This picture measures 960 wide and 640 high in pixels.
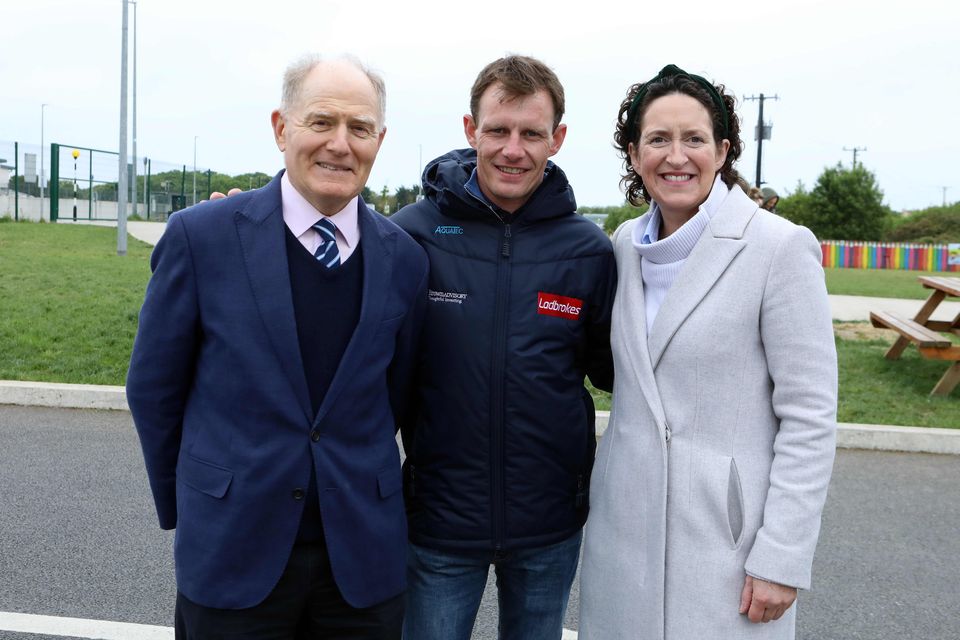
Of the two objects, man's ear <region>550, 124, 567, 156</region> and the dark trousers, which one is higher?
man's ear <region>550, 124, 567, 156</region>

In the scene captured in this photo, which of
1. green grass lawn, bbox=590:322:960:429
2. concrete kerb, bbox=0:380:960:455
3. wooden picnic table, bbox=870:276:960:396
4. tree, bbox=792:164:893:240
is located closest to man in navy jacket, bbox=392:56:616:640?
concrete kerb, bbox=0:380:960:455

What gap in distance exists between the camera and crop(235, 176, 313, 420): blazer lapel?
7.30ft

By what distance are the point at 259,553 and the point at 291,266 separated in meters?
0.74

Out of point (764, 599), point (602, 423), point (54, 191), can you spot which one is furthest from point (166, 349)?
point (54, 191)

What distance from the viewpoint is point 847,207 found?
184ft

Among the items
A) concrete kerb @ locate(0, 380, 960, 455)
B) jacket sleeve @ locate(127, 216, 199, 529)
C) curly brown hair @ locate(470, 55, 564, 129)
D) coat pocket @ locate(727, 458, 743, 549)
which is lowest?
concrete kerb @ locate(0, 380, 960, 455)

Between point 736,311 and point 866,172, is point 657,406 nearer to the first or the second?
point 736,311

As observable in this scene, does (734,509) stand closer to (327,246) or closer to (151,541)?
(327,246)

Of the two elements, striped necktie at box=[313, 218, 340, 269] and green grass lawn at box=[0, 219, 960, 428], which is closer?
striped necktie at box=[313, 218, 340, 269]

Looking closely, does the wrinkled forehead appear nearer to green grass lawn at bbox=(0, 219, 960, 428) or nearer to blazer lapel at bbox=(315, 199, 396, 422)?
blazer lapel at bbox=(315, 199, 396, 422)

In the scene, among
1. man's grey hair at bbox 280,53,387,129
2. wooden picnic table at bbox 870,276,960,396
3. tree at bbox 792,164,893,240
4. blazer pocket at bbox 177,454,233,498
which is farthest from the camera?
tree at bbox 792,164,893,240

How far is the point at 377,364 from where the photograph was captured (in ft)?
7.77

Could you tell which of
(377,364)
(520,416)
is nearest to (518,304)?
(520,416)

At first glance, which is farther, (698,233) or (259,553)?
(698,233)
